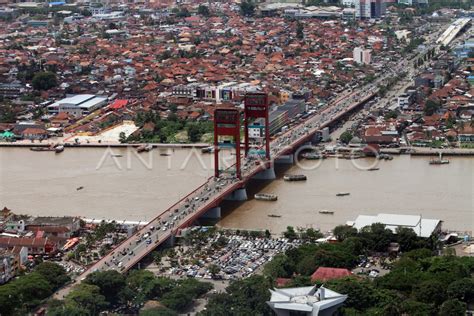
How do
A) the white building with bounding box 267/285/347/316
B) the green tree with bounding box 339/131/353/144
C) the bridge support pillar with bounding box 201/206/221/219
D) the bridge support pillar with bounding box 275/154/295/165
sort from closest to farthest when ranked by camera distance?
the white building with bounding box 267/285/347/316 → the bridge support pillar with bounding box 201/206/221/219 → the bridge support pillar with bounding box 275/154/295/165 → the green tree with bounding box 339/131/353/144

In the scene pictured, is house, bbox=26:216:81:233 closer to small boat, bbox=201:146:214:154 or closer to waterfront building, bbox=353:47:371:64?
small boat, bbox=201:146:214:154

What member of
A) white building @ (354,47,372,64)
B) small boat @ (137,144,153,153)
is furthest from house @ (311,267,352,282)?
white building @ (354,47,372,64)

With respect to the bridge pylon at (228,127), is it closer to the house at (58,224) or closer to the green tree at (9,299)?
the house at (58,224)

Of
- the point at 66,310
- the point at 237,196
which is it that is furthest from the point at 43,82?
the point at 66,310

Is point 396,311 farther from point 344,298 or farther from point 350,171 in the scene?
point 350,171

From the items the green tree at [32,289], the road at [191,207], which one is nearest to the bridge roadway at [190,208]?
the road at [191,207]

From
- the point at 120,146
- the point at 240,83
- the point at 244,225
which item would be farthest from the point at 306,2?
the point at 244,225

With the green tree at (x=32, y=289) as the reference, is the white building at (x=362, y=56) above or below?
below
